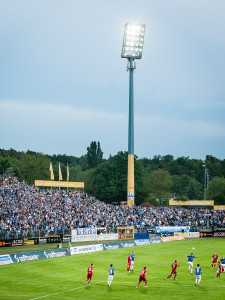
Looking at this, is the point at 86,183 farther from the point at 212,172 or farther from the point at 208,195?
the point at 212,172

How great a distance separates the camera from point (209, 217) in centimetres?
8112

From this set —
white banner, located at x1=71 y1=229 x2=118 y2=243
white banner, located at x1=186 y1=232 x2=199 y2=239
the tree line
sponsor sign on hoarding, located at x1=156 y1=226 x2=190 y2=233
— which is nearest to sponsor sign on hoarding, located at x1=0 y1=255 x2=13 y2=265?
white banner, located at x1=71 y1=229 x2=118 y2=243

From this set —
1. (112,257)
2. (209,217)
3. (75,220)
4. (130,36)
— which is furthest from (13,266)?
(130,36)

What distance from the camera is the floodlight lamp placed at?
89562mm

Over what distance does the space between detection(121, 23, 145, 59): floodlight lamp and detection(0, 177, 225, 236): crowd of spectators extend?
3223cm

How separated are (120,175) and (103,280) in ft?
253

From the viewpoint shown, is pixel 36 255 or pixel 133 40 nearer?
pixel 36 255

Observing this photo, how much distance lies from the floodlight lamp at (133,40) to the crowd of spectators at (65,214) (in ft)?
106

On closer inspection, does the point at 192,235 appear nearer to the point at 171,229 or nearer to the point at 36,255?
the point at 171,229

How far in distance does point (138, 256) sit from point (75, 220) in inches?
764

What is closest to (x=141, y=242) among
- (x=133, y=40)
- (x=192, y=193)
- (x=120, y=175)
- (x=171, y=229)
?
(x=171, y=229)

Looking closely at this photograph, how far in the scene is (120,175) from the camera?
113 metres

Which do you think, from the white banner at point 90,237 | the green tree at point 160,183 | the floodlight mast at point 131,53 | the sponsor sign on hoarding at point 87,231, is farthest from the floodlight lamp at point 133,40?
the green tree at point 160,183

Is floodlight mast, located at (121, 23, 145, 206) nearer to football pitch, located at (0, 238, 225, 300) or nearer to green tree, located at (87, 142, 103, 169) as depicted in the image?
football pitch, located at (0, 238, 225, 300)
